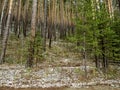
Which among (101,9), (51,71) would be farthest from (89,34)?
(51,71)

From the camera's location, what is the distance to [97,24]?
30.5 feet

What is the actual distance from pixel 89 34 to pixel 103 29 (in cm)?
76

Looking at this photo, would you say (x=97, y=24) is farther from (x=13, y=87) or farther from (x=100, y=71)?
(x=13, y=87)

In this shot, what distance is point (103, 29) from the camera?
922cm

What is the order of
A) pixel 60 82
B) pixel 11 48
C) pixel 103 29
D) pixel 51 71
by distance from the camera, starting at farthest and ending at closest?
pixel 11 48 < pixel 51 71 < pixel 103 29 < pixel 60 82

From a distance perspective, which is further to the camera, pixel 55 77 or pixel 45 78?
pixel 55 77

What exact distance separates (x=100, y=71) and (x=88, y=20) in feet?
9.34

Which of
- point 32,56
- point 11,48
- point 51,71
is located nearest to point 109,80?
point 51,71

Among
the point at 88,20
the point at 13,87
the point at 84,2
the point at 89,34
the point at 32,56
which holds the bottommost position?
the point at 13,87

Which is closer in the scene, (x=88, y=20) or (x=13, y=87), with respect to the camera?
(x=13, y=87)

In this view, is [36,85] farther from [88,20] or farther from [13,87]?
[88,20]

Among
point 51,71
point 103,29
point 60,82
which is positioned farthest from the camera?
point 51,71

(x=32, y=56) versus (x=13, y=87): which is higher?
(x=32, y=56)

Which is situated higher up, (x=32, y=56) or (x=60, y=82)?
(x=32, y=56)
